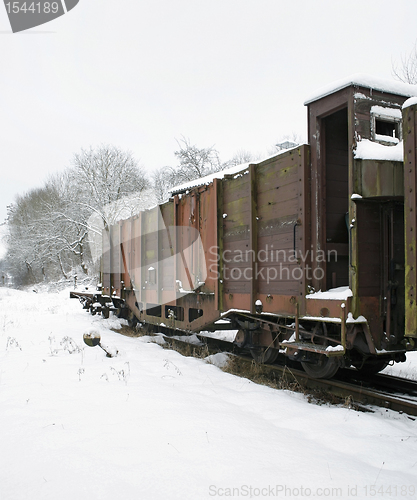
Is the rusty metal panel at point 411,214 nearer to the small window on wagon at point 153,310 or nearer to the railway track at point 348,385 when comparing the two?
the railway track at point 348,385

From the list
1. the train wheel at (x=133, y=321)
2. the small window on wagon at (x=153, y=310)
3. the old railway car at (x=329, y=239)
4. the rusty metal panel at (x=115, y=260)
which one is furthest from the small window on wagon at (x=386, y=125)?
the train wheel at (x=133, y=321)

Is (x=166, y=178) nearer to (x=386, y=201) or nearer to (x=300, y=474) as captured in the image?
(x=386, y=201)

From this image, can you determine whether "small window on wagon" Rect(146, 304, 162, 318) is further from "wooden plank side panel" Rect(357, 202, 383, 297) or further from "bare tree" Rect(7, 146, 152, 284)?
"bare tree" Rect(7, 146, 152, 284)

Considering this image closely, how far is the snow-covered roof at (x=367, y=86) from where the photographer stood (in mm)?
4770

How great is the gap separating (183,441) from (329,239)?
3123mm

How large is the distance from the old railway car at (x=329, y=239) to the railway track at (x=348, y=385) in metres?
0.20

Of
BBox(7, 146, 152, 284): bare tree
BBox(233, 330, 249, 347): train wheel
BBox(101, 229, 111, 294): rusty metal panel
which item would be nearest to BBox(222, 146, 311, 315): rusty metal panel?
BBox(233, 330, 249, 347): train wheel

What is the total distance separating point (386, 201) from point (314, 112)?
1.53 metres

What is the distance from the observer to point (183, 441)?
10.9 feet

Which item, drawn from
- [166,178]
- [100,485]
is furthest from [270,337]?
[166,178]

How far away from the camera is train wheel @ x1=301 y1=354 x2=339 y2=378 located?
515cm

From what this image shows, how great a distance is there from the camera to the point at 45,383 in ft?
16.0

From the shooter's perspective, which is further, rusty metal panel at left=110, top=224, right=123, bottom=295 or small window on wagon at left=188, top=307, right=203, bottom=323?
rusty metal panel at left=110, top=224, right=123, bottom=295

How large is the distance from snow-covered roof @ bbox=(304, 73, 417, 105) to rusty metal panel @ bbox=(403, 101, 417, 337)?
106 cm
